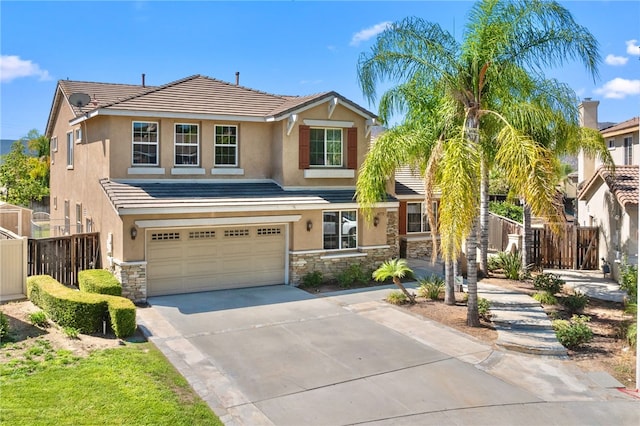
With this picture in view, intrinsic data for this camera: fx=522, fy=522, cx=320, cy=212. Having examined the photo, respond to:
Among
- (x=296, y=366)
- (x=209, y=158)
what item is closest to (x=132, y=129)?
(x=209, y=158)

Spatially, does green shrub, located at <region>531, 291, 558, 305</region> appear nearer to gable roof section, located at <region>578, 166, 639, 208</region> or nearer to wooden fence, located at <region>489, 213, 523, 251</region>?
gable roof section, located at <region>578, 166, 639, 208</region>

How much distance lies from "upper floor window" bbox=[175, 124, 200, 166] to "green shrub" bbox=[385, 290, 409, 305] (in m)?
7.87

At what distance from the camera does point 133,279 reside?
14570 mm

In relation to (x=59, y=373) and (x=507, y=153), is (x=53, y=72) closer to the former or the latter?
(x=59, y=373)

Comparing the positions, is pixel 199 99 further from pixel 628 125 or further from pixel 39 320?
pixel 628 125

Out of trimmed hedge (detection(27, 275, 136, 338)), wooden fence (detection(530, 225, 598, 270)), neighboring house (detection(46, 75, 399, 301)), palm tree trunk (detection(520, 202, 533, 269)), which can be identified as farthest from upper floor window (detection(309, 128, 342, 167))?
trimmed hedge (detection(27, 275, 136, 338))

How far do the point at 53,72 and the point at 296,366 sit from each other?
69.1 ft

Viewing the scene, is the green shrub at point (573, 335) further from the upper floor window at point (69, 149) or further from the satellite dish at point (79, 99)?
the upper floor window at point (69, 149)

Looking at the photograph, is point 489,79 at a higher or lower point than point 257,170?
higher

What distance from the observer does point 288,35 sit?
1727 centimetres

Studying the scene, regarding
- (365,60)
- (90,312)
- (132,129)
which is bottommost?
(90,312)

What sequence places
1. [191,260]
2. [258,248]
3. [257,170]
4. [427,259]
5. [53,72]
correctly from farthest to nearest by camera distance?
1. [53,72]
2. [427,259]
3. [257,170]
4. [258,248]
5. [191,260]

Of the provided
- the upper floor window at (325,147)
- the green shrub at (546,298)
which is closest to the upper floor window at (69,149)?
the upper floor window at (325,147)

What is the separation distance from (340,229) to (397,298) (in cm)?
414
